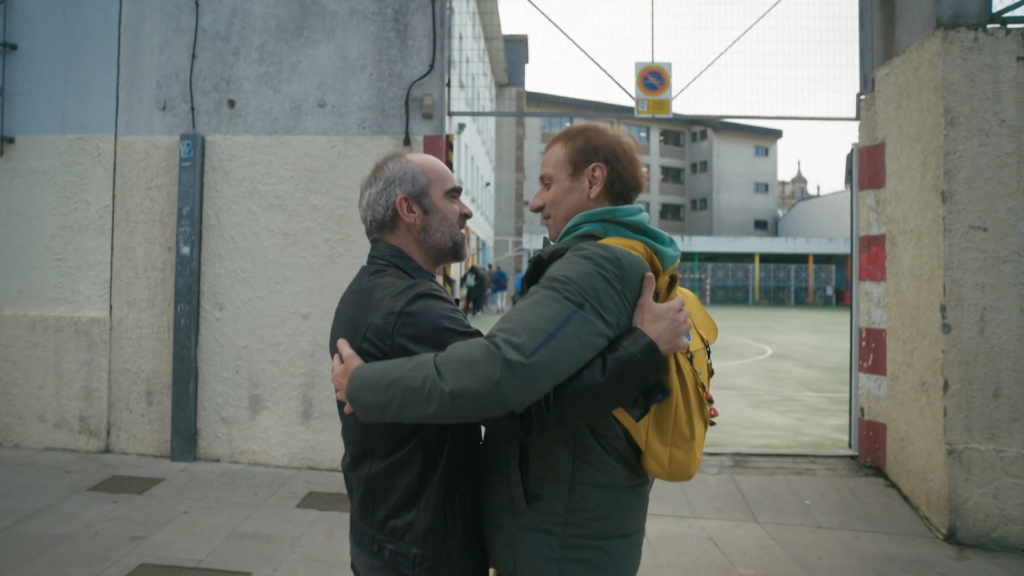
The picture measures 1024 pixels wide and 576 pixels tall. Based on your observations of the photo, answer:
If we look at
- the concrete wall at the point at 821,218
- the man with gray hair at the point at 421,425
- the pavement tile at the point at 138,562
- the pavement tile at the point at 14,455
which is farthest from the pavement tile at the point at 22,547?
the concrete wall at the point at 821,218

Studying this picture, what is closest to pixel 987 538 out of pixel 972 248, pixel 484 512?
pixel 972 248

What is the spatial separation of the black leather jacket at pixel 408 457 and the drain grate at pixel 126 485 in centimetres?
360

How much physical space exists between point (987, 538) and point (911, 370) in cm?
101

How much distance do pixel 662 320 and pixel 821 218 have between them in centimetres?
5249

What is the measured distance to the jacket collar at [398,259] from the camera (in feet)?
5.75

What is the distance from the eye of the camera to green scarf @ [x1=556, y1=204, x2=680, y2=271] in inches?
61.1

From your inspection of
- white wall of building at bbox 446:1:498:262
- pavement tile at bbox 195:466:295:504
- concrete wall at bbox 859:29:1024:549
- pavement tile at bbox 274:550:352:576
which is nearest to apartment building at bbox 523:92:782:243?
white wall of building at bbox 446:1:498:262

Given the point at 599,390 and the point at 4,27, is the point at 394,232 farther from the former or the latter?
the point at 4,27

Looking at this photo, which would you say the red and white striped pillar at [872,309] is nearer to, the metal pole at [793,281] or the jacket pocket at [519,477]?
the jacket pocket at [519,477]

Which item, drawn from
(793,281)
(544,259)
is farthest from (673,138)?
(544,259)

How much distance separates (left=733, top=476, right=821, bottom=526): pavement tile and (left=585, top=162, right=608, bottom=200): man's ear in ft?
11.8

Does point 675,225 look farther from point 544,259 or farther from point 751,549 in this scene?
point 544,259

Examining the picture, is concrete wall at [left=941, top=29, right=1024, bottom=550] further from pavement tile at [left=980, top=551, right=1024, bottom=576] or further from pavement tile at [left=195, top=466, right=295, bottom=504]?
pavement tile at [left=195, top=466, right=295, bottom=504]

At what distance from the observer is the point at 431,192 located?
1822 mm
